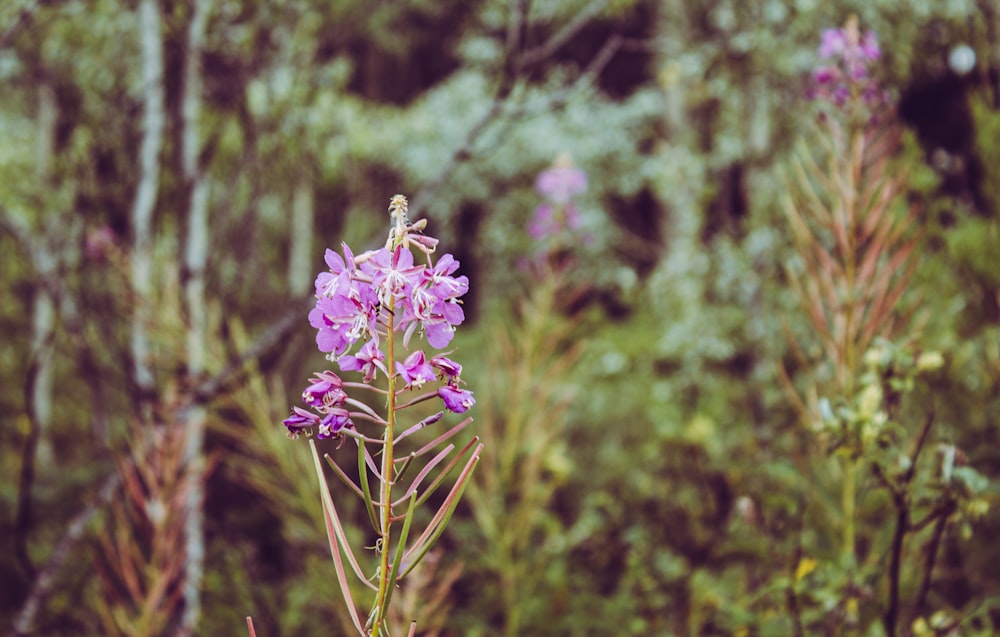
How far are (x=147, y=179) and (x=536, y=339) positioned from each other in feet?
3.84

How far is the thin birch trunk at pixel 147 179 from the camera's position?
1.98 meters

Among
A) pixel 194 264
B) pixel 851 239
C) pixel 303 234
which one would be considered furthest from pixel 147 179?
pixel 303 234

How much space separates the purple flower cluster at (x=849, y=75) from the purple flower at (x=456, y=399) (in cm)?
124

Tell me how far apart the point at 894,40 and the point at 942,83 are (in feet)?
6.78

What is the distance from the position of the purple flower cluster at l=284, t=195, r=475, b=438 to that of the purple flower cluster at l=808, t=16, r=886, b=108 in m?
1.21

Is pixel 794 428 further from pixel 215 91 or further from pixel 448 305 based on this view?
pixel 215 91

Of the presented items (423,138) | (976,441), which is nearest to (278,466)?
(976,441)

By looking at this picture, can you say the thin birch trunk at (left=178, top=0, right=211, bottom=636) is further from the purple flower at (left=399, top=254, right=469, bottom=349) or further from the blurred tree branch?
the purple flower at (left=399, top=254, right=469, bottom=349)

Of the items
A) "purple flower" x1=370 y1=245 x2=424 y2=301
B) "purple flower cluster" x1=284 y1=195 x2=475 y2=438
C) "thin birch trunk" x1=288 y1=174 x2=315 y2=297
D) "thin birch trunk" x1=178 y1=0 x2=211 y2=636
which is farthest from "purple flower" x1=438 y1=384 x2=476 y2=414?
"thin birch trunk" x1=288 y1=174 x2=315 y2=297

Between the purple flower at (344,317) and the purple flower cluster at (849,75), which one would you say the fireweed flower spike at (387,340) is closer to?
the purple flower at (344,317)

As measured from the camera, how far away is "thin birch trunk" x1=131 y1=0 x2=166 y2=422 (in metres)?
1.98

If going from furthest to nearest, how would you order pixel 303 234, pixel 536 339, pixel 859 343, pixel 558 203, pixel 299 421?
pixel 303 234 < pixel 558 203 < pixel 536 339 < pixel 859 343 < pixel 299 421

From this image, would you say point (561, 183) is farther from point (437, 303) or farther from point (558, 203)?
point (437, 303)

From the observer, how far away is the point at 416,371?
687mm
